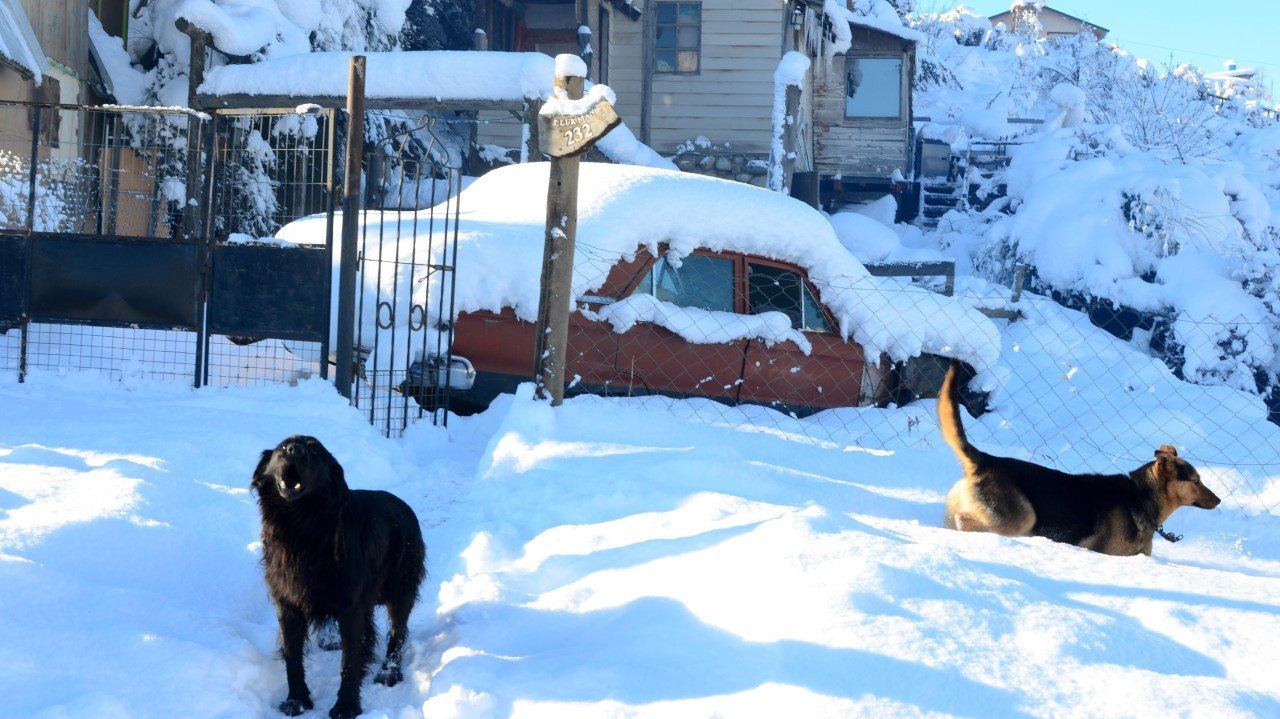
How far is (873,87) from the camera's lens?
26031 mm

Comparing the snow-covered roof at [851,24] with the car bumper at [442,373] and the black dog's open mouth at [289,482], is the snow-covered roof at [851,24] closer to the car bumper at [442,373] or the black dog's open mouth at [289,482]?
the car bumper at [442,373]

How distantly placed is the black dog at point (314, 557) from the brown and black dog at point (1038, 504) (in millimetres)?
2804

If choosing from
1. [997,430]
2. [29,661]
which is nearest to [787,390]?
[997,430]

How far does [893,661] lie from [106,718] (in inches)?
84.8

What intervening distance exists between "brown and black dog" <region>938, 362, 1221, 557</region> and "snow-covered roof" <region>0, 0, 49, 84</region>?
30.5 ft

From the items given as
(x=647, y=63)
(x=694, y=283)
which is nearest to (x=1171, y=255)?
(x=647, y=63)

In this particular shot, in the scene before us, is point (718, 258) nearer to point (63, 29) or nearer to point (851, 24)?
point (63, 29)

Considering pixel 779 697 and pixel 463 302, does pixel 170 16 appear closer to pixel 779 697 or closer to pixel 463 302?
pixel 463 302

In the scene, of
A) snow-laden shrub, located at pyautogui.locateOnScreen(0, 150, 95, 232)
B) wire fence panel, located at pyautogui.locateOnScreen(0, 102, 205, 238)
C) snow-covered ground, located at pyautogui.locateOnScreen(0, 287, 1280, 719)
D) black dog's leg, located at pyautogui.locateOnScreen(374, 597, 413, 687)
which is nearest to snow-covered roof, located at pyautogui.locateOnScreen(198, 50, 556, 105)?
wire fence panel, located at pyautogui.locateOnScreen(0, 102, 205, 238)

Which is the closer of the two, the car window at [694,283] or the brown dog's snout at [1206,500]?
the brown dog's snout at [1206,500]

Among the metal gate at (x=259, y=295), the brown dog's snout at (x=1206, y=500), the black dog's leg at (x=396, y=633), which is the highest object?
the metal gate at (x=259, y=295)

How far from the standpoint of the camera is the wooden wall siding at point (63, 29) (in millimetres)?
12016

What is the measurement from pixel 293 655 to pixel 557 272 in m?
3.82

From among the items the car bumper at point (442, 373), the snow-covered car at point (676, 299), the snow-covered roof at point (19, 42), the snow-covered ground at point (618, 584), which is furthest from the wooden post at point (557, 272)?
the snow-covered roof at point (19, 42)
